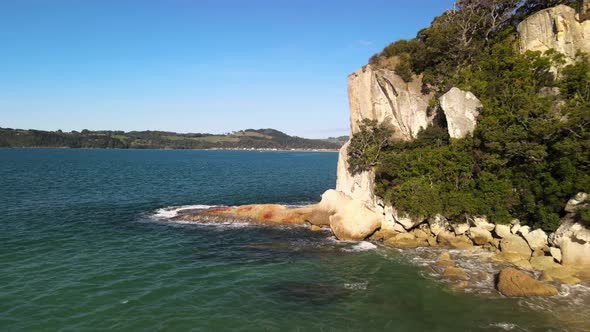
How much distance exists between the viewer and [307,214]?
40.5 m

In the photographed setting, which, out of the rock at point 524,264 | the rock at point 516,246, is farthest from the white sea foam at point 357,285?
the rock at point 516,246

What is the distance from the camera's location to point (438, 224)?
33469 mm

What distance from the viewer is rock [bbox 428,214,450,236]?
33.2 m

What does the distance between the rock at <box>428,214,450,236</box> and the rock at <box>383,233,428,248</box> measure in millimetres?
1393

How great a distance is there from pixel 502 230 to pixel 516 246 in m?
2.19

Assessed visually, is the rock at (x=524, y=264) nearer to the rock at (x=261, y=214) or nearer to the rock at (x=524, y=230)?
the rock at (x=524, y=230)

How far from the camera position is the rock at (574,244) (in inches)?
960

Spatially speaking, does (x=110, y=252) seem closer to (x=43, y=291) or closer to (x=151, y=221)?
(x=43, y=291)

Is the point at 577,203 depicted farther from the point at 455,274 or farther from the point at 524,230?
the point at 455,274

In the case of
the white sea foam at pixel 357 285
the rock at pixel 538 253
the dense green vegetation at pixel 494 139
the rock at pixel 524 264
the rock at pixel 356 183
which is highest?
the dense green vegetation at pixel 494 139

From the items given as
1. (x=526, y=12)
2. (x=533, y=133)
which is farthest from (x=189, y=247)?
(x=526, y=12)

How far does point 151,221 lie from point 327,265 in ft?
75.0

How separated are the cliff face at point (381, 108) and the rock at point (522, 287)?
1824cm

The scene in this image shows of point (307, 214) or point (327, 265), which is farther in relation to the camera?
point (307, 214)
